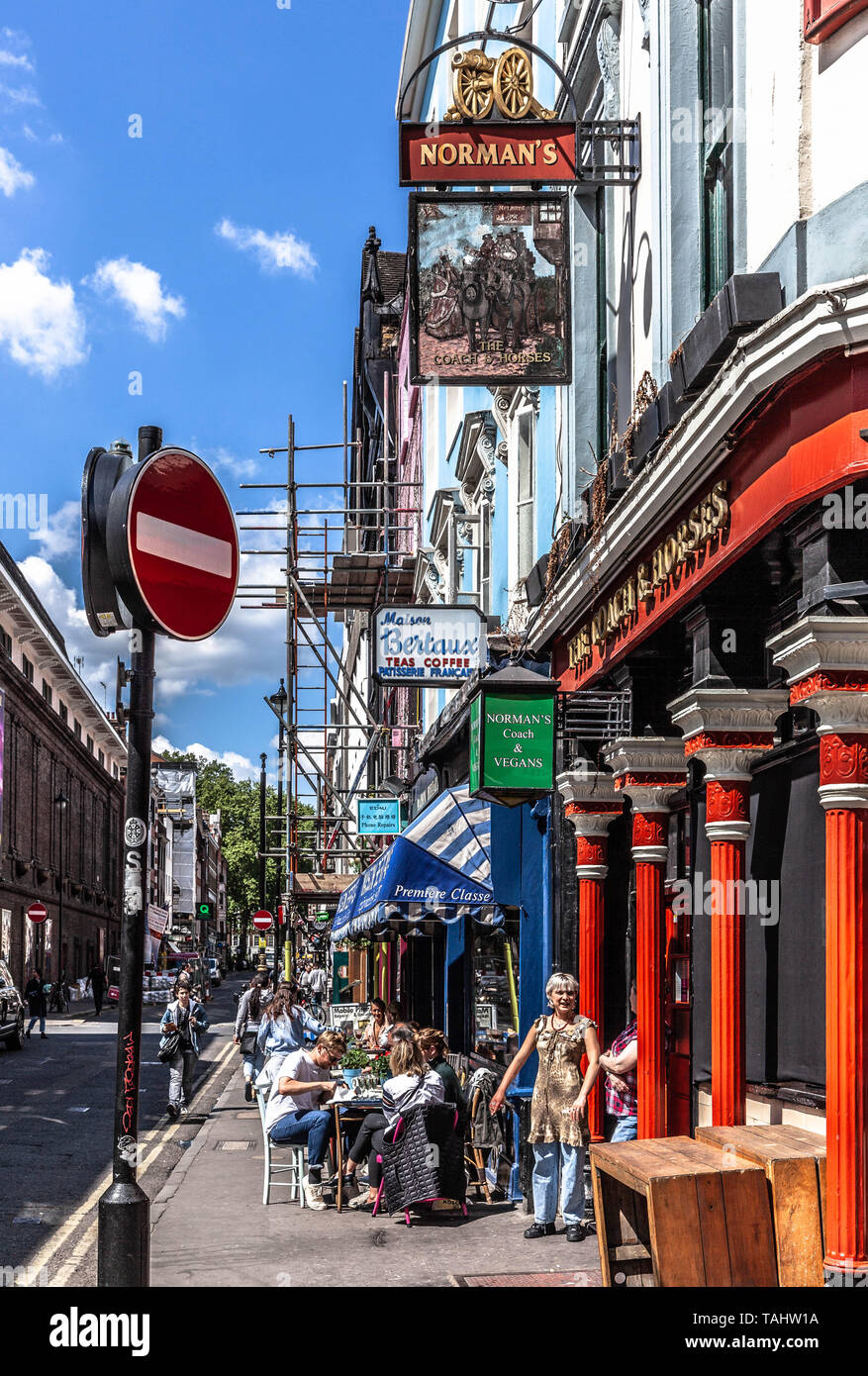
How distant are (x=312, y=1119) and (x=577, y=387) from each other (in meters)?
6.39

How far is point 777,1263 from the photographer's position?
21.5 ft

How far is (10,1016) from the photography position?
1209 inches

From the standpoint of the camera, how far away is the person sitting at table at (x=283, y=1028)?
1460 centimetres

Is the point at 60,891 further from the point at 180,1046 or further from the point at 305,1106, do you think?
the point at 305,1106

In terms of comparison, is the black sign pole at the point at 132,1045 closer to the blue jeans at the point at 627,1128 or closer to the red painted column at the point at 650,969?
the red painted column at the point at 650,969

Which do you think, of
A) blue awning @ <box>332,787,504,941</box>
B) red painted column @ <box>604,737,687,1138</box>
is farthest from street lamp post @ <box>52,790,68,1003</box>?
red painted column @ <box>604,737,687,1138</box>

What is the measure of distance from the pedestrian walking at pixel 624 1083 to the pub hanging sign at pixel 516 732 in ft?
7.05

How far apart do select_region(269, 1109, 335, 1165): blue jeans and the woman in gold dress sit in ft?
8.26

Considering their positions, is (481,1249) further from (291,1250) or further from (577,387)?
(577,387)

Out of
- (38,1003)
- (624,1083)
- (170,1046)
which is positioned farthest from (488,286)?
(38,1003)

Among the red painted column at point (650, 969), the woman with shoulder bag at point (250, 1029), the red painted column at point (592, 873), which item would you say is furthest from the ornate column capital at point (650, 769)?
the woman with shoulder bag at point (250, 1029)

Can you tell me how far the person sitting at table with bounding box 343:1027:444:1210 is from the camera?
1164cm

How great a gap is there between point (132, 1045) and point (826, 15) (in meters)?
5.16
